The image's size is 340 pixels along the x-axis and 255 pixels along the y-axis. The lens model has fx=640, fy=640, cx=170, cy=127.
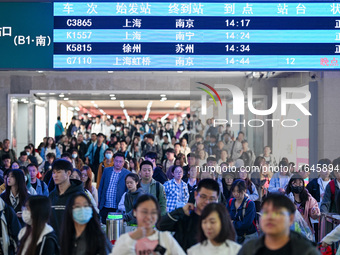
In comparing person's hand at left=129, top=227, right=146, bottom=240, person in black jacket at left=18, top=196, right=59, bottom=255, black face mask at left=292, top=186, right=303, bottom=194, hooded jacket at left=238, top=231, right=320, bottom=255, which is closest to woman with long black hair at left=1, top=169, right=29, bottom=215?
person in black jacket at left=18, top=196, right=59, bottom=255

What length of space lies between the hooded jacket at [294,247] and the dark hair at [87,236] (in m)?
1.46

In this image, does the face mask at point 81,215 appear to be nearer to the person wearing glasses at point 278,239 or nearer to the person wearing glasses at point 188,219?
the person wearing glasses at point 188,219

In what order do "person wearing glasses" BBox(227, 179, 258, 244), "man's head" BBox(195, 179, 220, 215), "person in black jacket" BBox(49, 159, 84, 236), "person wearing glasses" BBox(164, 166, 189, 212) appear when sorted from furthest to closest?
1. "person wearing glasses" BBox(164, 166, 189, 212)
2. "person wearing glasses" BBox(227, 179, 258, 244)
3. "person in black jacket" BBox(49, 159, 84, 236)
4. "man's head" BBox(195, 179, 220, 215)

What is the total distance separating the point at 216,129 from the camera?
39.8ft

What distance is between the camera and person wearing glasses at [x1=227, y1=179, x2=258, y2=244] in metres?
7.66

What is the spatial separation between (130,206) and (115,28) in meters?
2.47

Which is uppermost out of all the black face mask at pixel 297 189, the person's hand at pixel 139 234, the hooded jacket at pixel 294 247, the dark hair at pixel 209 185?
the dark hair at pixel 209 185

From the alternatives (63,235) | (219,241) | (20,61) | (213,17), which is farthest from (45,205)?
(213,17)

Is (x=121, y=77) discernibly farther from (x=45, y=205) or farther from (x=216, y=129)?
(x=45, y=205)

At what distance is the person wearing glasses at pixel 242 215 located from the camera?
7656 mm

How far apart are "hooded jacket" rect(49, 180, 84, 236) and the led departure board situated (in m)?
2.57

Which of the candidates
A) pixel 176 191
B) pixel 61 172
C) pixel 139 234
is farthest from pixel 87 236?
pixel 176 191

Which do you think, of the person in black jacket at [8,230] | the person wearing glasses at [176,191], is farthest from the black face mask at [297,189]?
the person in black jacket at [8,230]

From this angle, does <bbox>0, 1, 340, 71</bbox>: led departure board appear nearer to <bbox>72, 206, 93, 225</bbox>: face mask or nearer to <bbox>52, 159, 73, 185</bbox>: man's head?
<bbox>52, 159, 73, 185</bbox>: man's head
